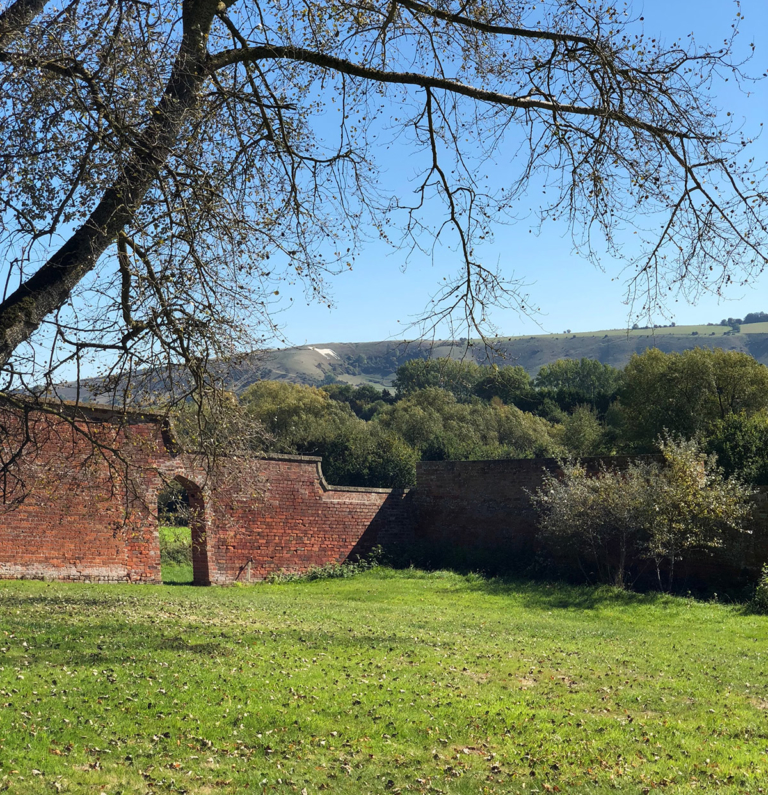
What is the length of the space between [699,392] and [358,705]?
33.3m

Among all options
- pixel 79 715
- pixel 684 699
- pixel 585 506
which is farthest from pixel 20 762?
pixel 585 506

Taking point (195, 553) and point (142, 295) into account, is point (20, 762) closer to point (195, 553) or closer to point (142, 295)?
point (142, 295)

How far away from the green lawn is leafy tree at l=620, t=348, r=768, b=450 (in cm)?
2523

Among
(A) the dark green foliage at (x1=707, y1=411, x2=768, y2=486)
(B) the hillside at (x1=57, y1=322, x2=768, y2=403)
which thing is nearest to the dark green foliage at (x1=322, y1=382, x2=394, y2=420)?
(B) the hillside at (x1=57, y1=322, x2=768, y2=403)

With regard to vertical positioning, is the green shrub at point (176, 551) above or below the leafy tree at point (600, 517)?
below

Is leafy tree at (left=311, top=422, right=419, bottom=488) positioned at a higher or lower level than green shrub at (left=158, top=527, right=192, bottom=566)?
higher

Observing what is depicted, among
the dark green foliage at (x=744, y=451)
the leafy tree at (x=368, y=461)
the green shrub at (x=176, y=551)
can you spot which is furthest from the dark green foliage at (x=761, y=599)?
the leafy tree at (x=368, y=461)

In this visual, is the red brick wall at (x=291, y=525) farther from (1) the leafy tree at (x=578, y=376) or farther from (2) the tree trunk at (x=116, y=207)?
(1) the leafy tree at (x=578, y=376)

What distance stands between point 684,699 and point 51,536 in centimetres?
1279

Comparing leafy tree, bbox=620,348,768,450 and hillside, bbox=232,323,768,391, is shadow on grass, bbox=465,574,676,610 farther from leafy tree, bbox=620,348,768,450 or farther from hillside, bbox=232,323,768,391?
hillside, bbox=232,323,768,391

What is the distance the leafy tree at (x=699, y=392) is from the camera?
1415 inches

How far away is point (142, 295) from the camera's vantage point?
582 centimetres

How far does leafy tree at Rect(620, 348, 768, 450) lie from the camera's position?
118ft

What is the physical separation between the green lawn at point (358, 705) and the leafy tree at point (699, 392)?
25233 mm
